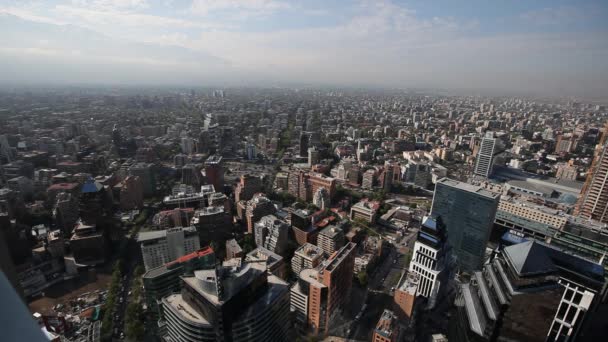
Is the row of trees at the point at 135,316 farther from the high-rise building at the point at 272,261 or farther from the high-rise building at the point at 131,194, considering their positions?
the high-rise building at the point at 131,194

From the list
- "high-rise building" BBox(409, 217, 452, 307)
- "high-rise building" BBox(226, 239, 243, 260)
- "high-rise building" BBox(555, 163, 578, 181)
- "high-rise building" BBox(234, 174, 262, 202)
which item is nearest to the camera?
"high-rise building" BBox(409, 217, 452, 307)

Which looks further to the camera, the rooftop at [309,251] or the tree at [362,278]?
the rooftop at [309,251]

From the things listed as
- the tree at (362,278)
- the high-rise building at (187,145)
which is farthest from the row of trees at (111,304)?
the high-rise building at (187,145)

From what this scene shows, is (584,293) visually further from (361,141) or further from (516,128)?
(516,128)

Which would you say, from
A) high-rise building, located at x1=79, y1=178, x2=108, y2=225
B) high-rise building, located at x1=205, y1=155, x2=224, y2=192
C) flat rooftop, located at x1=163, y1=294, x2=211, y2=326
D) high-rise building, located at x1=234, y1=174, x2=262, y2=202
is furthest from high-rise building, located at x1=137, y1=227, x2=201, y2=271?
high-rise building, located at x1=205, y1=155, x2=224, y2=192

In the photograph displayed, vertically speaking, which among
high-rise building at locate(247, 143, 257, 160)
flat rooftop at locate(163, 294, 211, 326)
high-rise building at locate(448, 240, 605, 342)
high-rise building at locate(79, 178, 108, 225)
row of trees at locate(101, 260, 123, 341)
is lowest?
row of trees at locate(101, 260, 123, 341)

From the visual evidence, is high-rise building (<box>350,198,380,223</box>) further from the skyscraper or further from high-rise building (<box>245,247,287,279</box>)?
the skyscraper

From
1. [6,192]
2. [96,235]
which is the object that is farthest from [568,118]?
[6,192]

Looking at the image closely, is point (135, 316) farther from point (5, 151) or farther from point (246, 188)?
point (5, 151)
